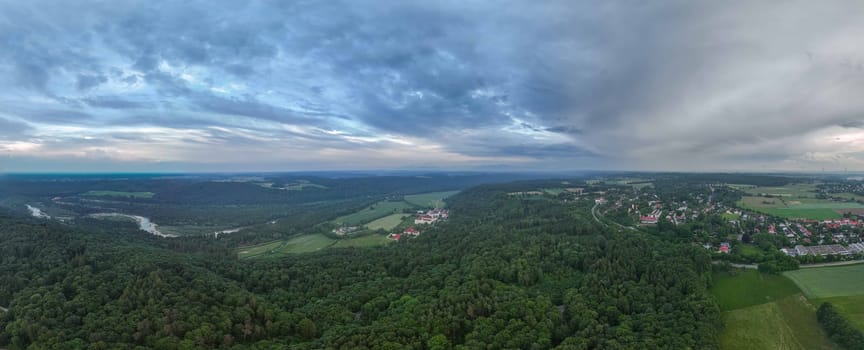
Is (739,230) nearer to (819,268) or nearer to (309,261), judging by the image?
(819,268)

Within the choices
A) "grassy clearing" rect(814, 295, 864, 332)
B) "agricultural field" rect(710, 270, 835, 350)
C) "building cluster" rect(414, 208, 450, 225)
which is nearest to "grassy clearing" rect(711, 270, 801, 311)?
"agricultural field" rect(710, 270, 835, 350)

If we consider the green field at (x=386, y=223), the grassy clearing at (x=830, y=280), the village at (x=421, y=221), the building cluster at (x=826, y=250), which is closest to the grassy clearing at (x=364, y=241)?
the village at (x=421, y=221)

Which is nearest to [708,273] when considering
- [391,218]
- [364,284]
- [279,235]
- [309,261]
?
[364,284]

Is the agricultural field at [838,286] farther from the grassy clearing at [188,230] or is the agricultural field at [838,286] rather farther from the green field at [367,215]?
the grassy clearing at [188,230]

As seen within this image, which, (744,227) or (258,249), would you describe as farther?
(258,249)

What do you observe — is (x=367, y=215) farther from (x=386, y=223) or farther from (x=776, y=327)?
(x=776, y=327)

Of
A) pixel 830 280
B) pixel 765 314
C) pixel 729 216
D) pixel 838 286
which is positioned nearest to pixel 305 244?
pixel 765 314
